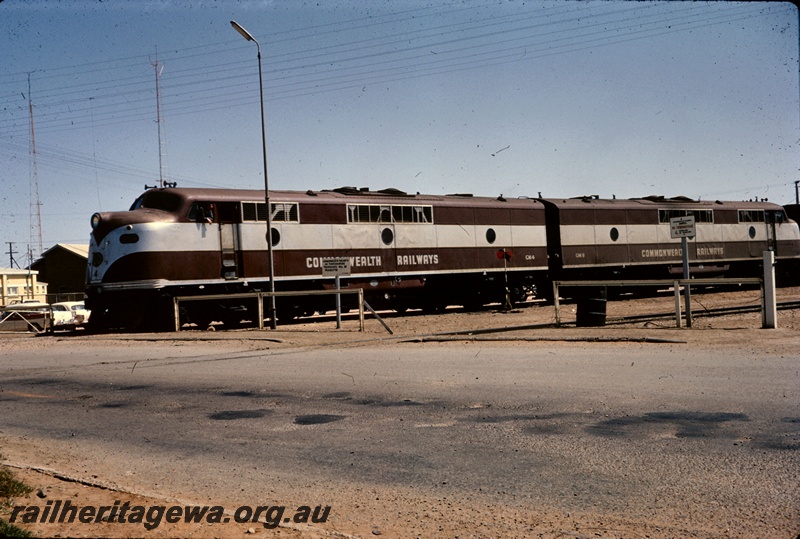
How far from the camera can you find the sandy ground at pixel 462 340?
4.57 m

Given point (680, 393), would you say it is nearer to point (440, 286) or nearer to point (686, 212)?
point (440, 286)

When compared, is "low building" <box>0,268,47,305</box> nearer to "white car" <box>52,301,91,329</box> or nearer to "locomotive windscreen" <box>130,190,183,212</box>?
"white car" <box>52,301,91,329</box>

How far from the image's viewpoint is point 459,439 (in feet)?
22.3

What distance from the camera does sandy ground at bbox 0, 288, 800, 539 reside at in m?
4.57

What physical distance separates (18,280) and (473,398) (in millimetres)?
62237

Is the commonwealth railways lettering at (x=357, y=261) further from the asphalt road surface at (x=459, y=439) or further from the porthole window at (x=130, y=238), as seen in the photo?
the asphalt road surface at (x=459, y=439)

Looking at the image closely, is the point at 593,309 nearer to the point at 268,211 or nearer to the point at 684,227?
the point at 684,227

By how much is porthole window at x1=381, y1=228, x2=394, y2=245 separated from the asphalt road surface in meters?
14.1

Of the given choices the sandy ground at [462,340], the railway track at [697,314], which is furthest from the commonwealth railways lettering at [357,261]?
the railway track at [697,314]

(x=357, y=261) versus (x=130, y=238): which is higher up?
(x=130, y=238)

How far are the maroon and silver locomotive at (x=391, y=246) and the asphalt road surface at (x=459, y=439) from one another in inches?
374
